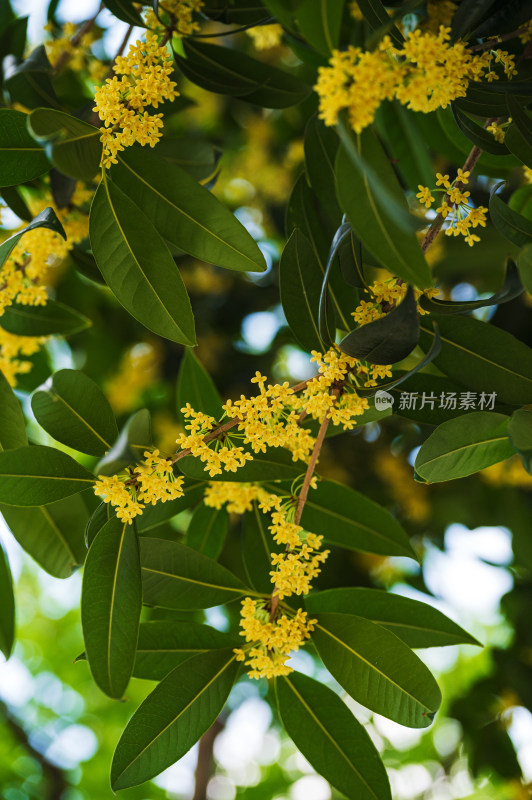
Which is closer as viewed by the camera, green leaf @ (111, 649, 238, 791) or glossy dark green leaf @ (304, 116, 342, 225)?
green leaf @ (111, 649, 238, 791)

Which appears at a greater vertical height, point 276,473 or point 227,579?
point 276,473

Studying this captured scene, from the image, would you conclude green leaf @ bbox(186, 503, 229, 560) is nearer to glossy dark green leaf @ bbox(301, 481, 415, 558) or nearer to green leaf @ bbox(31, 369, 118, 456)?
glossy dark green leaf @ bbox(301, 481, 415, 558)

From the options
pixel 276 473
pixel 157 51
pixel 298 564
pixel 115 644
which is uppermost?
pixel 157 51

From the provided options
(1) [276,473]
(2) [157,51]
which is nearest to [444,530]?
(1) [276,473]

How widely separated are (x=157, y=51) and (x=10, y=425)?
71 centimetres

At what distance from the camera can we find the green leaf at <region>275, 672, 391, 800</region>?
3.38ft

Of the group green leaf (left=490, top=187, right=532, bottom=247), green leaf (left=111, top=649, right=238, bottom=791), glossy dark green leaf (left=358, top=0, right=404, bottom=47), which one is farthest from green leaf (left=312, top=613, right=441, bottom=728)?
glossy dark green leaf (left=358, top=0, right=404, bottom=47)

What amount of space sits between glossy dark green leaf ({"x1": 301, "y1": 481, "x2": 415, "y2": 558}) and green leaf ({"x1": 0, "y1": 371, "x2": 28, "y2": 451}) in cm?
57

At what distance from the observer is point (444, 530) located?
2.47 meters

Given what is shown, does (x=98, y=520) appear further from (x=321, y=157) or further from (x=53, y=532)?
(x=321, y=157)

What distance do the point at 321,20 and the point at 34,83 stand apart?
1.96 feet

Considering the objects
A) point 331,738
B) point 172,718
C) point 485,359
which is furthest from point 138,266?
point 331,738

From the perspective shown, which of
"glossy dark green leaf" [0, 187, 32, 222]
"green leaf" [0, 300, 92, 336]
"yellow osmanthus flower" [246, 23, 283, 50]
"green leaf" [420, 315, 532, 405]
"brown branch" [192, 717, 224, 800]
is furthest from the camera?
"brown branch" [192, 717, 224, 800]

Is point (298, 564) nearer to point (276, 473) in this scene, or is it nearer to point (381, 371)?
point (276, 473)
